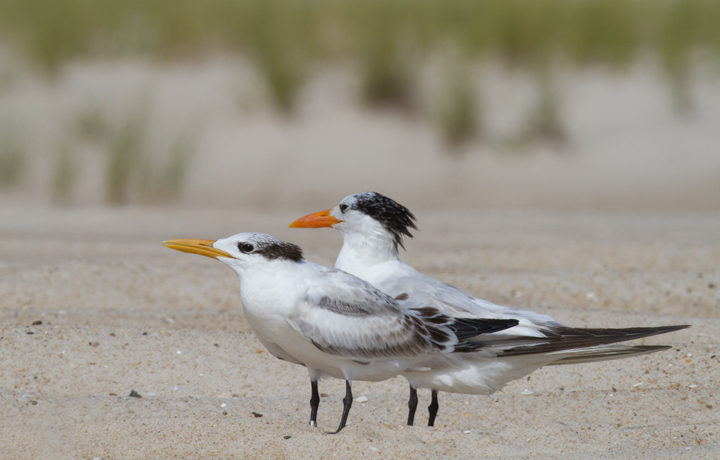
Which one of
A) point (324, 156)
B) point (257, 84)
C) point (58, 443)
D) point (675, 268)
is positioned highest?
point (257, 84)

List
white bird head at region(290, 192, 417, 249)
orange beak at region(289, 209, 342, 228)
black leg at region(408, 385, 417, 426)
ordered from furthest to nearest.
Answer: orange beak at region(289, 209, 342, 228)
white bird head at region(290, 192, 417, 249)
black leg at region(408, 385, 417, 426)

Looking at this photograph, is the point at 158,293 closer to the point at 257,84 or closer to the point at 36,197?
the point at 36,197

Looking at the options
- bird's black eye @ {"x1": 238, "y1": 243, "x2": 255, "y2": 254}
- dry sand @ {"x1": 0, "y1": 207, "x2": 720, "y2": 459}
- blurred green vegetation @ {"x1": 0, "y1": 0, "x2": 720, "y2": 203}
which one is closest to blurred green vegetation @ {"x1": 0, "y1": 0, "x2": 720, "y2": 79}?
blurred green vegetation @ {"x1": 0, "y1": 0, "x2": 720, "y2": 203}

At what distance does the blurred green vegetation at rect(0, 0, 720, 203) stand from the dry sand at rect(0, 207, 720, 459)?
464cm

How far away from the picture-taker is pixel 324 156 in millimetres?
11211

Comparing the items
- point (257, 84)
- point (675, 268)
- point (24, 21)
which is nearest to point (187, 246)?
point (675, 268)

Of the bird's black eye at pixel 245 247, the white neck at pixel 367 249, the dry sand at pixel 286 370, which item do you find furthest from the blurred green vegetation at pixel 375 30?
the bird's black eye at pixel 245 247

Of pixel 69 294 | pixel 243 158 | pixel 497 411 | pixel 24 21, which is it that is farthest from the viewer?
pixel 24 21

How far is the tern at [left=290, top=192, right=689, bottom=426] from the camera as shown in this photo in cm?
336

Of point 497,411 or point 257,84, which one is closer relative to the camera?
point 497,411

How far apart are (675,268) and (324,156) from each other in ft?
18.1

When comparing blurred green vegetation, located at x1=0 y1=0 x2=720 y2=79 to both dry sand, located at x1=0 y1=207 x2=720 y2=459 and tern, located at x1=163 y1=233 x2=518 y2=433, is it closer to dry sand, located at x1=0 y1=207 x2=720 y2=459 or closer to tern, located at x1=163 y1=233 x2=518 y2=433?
dry sand, located at x1=0 y1=207 x2=720 y2=459

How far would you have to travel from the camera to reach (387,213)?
4000 mm

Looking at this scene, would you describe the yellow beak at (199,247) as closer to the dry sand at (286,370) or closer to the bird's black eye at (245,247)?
the bird's black eye at (245,247)
